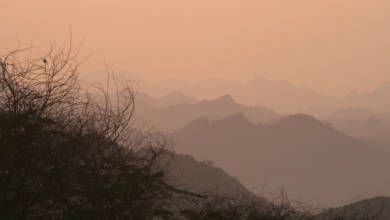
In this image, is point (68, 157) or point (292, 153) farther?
point (292, 153)

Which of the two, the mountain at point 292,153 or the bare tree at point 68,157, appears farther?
the mountain at point 292,153

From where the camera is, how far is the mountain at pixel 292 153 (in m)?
152

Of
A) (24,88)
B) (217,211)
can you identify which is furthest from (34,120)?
(217,211)

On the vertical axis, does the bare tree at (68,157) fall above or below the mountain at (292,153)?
below

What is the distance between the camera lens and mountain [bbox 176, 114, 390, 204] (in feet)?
497

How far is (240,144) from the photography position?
160m

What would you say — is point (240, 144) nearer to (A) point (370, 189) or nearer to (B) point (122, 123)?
(A) point (370, 189)

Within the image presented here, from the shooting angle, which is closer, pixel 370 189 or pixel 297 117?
pixel 370 189

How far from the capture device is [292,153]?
160375 millimetres

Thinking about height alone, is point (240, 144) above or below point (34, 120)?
above

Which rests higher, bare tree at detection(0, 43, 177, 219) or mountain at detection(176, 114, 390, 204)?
mountain at detection(176, 114, 390, 204)

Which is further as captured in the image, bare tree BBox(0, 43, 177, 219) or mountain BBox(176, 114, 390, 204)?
mountain BBox(176, 114, 390, 204)

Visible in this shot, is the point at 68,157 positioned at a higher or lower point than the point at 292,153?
lower

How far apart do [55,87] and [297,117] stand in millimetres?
167143
